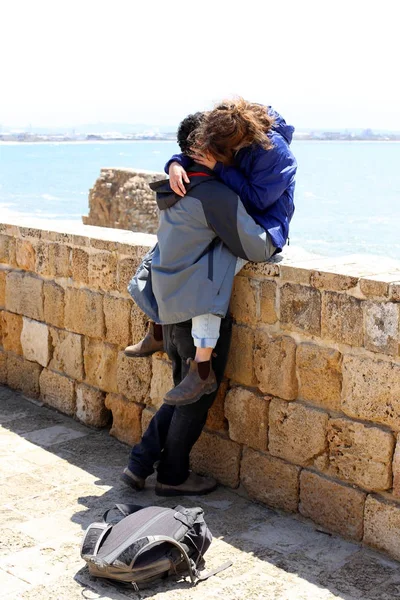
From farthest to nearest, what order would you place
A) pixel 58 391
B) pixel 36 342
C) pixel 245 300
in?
1. pixel 36 342
2. pixel 58 391
3. pixel 245 300

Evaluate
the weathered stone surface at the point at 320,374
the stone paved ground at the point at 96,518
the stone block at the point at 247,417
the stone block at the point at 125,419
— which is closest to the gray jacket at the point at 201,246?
the weathered stone surface at the point at 320,374

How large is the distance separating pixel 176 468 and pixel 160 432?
0.69ft

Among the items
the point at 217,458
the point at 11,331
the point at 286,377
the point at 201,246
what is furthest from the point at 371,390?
the point at 11,331

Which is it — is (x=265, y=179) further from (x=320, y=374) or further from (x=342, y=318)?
Answer: (x=320, y=374)

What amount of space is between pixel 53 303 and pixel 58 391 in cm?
62

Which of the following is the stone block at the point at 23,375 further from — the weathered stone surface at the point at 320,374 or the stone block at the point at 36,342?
the weathered stone surface at the point at 320,374

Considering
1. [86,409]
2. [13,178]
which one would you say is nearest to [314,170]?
[13,178]

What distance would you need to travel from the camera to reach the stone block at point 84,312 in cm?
561

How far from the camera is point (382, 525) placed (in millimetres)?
4000

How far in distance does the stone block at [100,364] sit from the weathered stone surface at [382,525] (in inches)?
81.8

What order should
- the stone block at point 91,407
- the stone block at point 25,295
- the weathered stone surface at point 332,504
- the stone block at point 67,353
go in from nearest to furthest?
the weathered stone surface at point 332,504
the stone block at point 91,407
the stone block at point 67,353
the stone block at point 25,295

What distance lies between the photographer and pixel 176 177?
4.31 meters

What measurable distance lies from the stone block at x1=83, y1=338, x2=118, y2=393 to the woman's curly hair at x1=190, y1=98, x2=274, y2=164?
1.80 metres

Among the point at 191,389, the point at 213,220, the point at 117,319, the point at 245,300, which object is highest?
the point at 213,220
